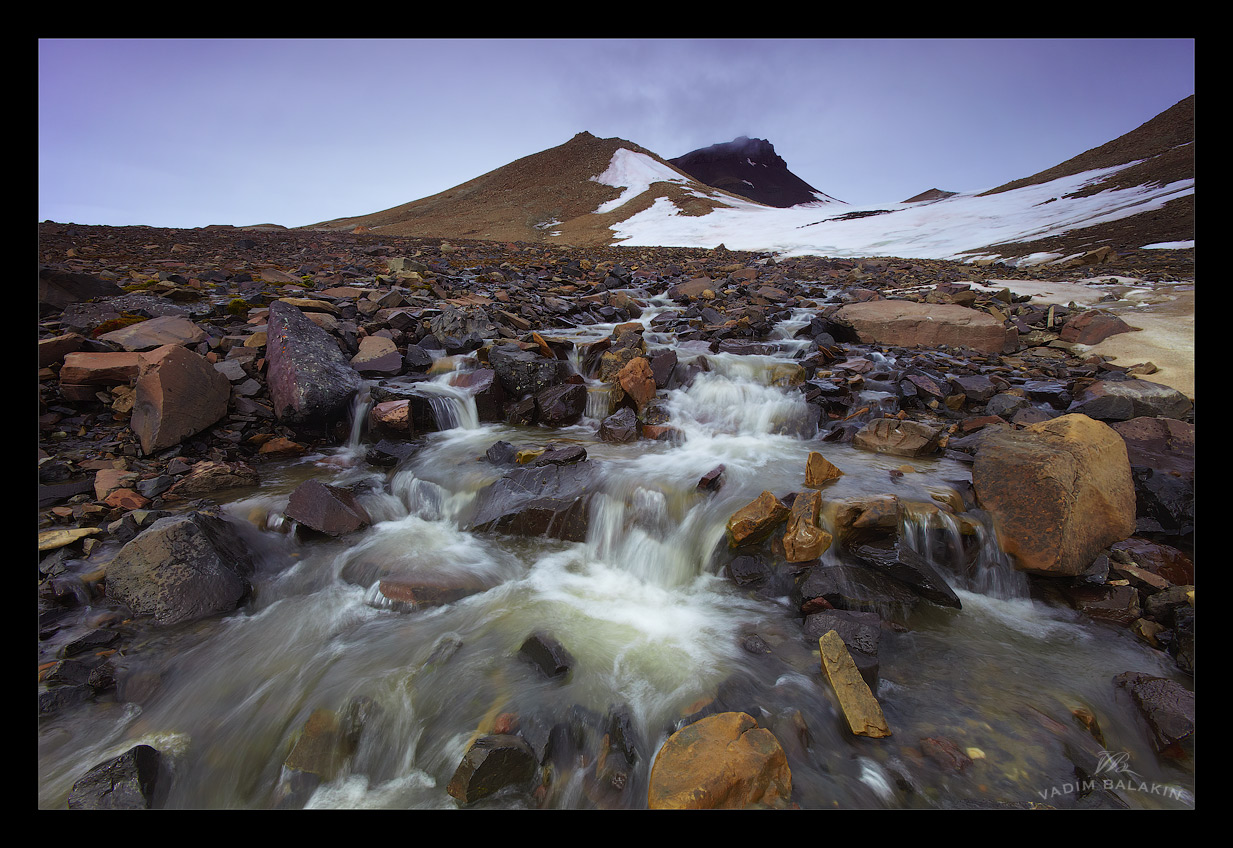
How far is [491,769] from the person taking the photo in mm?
2318

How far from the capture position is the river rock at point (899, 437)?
5027mm

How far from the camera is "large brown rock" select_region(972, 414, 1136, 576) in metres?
3.54

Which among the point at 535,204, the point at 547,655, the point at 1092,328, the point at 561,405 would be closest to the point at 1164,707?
the point at 547,655

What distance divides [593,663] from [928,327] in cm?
828

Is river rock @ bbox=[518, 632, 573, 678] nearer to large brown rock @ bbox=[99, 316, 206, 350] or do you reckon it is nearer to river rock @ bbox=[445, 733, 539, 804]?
river rock @ bbox=[445, 733, 539, 804]

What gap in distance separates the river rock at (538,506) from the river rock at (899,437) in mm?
2991

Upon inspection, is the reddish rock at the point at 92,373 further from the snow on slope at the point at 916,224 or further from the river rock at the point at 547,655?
the snow on slope at the point at 916,224

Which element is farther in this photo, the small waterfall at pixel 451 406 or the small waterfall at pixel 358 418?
the small waterfall at pixel 451 406

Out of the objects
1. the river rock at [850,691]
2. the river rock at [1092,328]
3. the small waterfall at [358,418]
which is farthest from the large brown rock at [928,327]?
the small waterfall at [358,418]

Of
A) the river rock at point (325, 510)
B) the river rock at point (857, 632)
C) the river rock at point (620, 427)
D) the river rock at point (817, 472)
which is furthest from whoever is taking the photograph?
the river rock at point (620, 427)

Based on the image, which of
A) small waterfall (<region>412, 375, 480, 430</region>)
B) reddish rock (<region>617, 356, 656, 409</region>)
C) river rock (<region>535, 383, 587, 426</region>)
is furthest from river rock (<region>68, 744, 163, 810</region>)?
reddish rock (<region>617, 356, 656, 409</region>)
